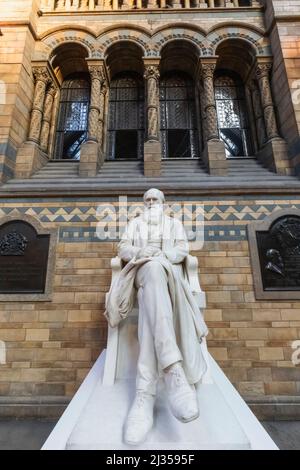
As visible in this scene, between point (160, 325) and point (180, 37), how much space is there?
6880 mm

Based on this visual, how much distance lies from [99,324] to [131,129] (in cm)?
452

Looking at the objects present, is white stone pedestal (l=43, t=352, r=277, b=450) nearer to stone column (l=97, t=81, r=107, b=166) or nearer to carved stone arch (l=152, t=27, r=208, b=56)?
stone column (l=97, t=81, r=107, b=166)

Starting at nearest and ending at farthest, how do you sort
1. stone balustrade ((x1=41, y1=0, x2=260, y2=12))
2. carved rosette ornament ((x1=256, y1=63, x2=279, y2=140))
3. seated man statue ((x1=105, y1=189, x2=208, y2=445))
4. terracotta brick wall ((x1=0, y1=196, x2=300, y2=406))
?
seated man statue ((x1=105, y1=189, x2=208, y2=445)), terracotta brick wall ((x1=0, y1=196, x2=300, y2=406)), carved rosette ornament ((x1=256, y1=63, x2=279, y2=140)), stone balustrade ((x1=41, y1=0, x2=260, y2=12))

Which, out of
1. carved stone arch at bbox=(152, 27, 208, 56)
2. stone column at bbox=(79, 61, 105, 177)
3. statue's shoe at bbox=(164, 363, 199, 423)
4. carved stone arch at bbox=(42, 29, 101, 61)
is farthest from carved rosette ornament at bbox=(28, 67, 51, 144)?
statue's shoe at bbox=(164, 363, 199, 423)

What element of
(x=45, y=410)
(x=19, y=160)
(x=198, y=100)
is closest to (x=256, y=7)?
(x=198, y=100)

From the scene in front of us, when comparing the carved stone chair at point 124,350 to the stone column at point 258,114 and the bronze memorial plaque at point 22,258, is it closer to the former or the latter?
the bronze memorial plaque at point 22,258

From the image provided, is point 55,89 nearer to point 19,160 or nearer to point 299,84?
point 19,160

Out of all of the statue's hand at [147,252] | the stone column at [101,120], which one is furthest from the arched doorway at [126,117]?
the statue's hand at [147,252]

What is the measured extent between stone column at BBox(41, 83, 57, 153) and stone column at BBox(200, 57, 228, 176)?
135 inches

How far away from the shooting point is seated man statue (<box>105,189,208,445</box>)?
1.96 m

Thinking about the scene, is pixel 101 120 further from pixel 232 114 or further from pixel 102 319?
pixel 102 319

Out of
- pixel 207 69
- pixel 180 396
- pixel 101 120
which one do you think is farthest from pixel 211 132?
pixel 180 396

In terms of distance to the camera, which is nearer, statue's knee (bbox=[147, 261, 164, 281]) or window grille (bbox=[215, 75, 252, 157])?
statue's knee (bbox=[147, 261, 164, 281])

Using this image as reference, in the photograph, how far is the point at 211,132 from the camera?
19.7 feet
